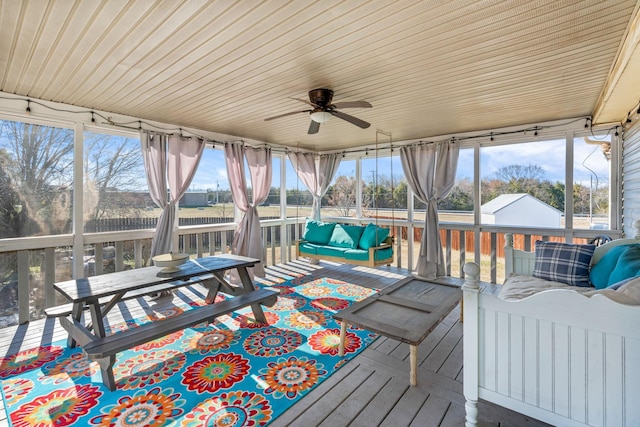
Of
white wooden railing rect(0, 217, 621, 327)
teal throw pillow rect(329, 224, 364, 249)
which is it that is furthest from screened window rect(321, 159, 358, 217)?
teal throw pillow rect(329, 224, 364, 249)

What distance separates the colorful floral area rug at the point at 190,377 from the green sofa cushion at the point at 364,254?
5.55 ft

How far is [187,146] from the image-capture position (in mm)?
4410

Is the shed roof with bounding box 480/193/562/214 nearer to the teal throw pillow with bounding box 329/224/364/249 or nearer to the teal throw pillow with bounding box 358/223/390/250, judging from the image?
the teal throw pillow with bounding box 358/223/390/250

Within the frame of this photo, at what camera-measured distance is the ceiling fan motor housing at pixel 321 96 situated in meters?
2.89

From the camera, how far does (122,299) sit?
→ 8.84 ft

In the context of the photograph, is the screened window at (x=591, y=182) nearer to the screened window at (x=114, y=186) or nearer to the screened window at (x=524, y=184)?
the screened window at (x=524, y=184)

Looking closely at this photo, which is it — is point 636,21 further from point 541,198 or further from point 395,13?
point 541,198

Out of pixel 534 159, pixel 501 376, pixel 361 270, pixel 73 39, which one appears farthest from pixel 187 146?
pixel 534 159

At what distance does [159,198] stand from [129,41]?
2448mm

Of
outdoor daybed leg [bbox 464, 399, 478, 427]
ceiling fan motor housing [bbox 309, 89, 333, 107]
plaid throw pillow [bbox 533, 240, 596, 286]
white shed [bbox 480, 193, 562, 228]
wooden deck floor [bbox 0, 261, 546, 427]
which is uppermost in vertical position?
ceiling fan motor housing [bbox 309, 89, 333, 107]

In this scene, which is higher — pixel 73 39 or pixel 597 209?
pixel 73 39

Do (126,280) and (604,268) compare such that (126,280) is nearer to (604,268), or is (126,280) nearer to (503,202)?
(604,268)

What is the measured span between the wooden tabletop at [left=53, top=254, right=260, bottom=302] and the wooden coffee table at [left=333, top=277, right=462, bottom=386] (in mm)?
1377

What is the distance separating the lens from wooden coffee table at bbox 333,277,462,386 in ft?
7.13
